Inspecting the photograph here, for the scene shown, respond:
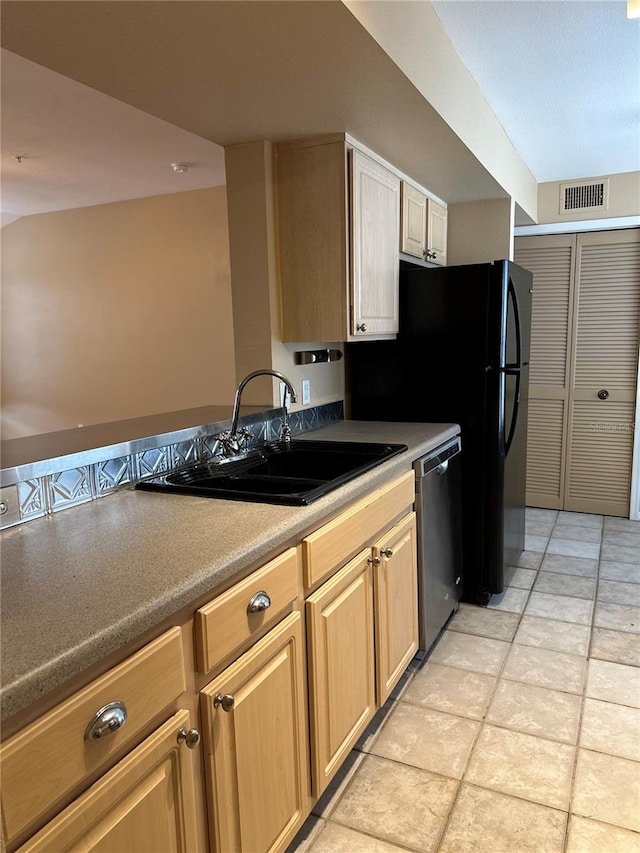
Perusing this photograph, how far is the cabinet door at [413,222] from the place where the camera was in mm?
2945

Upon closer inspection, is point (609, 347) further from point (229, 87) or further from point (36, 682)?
point (36, 682)

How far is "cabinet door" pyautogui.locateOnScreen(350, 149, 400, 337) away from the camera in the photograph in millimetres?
2463

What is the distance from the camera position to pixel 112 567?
1.19 m

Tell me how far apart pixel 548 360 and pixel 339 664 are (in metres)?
3.44

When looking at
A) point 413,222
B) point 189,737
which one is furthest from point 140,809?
point 413,222

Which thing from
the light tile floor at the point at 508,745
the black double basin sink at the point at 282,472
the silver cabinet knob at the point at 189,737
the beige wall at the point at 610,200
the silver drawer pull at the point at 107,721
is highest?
the beige wall at the point at 610,200

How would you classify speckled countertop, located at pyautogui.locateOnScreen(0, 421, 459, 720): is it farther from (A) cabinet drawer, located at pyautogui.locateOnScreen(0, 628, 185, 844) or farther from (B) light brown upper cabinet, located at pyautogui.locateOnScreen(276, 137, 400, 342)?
(B) light brown upper cabinet, located at pyautogui.locateOnScreen(276, 137, 400, 342)

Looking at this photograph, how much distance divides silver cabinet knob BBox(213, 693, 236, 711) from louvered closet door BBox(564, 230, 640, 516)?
3.89 meters

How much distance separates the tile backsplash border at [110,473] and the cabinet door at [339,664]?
0.64 meters

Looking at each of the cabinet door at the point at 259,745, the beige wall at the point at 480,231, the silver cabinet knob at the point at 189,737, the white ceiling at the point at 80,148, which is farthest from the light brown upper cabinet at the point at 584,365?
the silver cabinet knob at the point at 189,737

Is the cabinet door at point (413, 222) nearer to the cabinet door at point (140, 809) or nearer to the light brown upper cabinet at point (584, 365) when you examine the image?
the light brown upper cabinet at point (584, 365)

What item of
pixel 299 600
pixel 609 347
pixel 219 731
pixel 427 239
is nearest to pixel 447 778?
pixel 299 600

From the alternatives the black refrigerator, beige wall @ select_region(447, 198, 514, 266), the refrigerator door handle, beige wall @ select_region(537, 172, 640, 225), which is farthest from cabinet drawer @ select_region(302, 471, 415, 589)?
beige wall @ select_region(537, 172, 640, 225)

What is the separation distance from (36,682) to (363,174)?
2.21 meters
